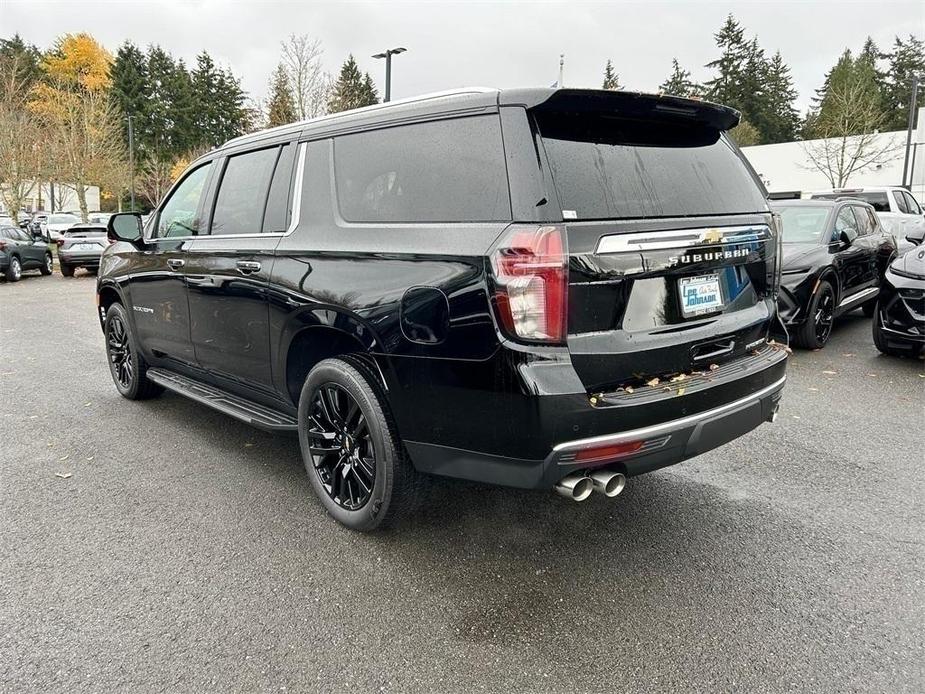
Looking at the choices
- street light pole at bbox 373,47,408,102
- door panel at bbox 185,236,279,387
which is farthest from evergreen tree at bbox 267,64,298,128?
door panel at bbox 185,236,279,387

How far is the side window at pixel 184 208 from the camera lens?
4387 mm

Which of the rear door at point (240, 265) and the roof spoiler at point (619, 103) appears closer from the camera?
the roof spoiler at point (619, 103)

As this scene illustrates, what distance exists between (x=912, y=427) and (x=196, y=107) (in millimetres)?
70763

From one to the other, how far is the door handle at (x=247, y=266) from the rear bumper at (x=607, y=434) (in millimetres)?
1432

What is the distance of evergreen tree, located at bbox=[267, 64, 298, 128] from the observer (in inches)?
988

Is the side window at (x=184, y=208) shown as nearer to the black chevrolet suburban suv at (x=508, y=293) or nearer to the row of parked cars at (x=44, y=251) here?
the black chevrolet suburban suv at (x=508, y=293)

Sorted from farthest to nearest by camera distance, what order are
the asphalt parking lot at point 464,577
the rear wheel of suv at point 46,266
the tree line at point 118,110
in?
1. the tree line at point 118,110
2. the rear wheel of suv at point 46,266
3. the asphalt parking lot at point 464,577

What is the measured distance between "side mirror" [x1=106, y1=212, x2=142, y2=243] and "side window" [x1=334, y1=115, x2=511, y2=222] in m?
2.41

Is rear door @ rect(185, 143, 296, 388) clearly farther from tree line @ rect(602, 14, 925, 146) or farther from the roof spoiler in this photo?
tree line @ rect(602, 14, 925, 146)

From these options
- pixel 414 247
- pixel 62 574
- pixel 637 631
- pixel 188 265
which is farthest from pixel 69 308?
pixel 637 631

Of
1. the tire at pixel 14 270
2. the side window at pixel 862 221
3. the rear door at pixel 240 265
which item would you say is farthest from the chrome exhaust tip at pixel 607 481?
the tire at pixel 14 270

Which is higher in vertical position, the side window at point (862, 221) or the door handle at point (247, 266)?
the side window at point (862, 221)

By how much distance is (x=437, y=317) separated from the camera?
2541mm

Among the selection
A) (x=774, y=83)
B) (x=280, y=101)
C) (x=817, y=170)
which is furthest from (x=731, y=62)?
(x=280, y=101)
